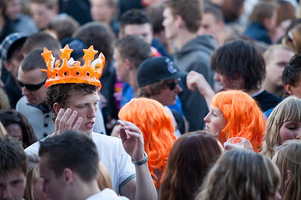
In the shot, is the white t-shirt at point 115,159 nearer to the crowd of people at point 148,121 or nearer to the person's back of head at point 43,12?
the crowd of people at point 148,121


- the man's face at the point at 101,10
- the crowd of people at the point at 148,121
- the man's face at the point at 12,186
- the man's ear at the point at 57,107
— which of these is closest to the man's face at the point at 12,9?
the man's face at the point at 101,10

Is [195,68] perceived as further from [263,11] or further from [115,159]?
[263,11]

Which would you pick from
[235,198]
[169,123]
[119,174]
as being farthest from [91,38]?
[235,198]

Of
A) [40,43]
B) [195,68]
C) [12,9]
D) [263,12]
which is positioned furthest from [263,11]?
[40,43]

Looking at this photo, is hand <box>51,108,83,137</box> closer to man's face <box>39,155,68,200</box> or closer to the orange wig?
man's face <box>39,155,68,200</box>

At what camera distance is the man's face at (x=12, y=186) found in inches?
135

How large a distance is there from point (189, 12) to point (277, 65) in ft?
5.61

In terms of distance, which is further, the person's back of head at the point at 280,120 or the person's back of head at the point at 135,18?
the person's back of head at the point at 135,18

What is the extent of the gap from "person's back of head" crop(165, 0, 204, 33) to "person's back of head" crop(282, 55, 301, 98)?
2.57 metres

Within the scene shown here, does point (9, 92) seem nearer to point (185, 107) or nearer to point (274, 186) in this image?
point (185, 107)

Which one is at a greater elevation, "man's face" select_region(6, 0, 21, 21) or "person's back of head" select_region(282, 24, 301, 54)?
Answer: "man's face" select_region(6, 0, 21, 21)

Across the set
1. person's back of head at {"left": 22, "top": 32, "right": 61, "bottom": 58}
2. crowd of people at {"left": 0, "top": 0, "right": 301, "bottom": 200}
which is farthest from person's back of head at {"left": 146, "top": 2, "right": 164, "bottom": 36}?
person's back of head at {"left": 22, "top": 32, "right": 61, "bottom": 58}

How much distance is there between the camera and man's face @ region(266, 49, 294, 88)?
21.7ft

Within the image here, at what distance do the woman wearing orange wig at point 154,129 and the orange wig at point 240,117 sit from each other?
485 millimetres
